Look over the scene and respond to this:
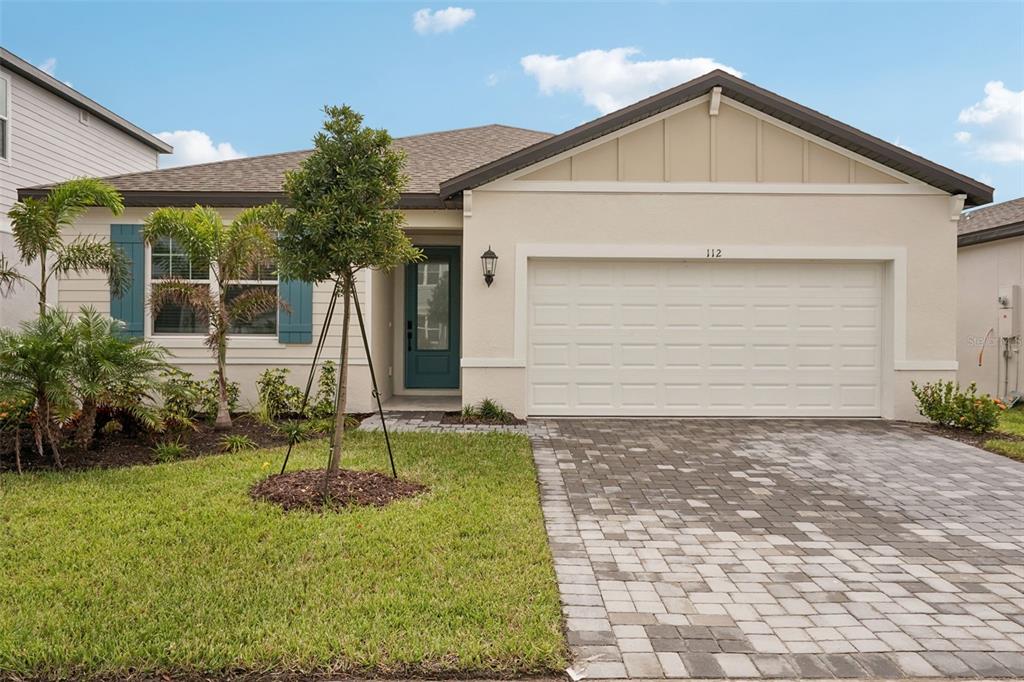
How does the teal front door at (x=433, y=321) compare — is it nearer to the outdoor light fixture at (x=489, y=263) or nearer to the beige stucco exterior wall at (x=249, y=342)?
the beige stucco exterior wall at (x=249, y=342)

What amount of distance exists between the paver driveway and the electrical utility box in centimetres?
615

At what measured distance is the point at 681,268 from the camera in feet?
31.9

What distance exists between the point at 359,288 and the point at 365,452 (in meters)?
3.41

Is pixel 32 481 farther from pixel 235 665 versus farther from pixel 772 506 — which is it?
pixel 772 506

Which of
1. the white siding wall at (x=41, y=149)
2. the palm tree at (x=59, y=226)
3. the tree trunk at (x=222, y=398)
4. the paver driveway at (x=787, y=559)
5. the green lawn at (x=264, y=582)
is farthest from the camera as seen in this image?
the white siding wall at (x=41, y=149)

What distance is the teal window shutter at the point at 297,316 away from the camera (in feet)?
32.2

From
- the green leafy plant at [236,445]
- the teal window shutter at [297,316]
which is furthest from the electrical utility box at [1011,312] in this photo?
the green leafy plant at [236,445]

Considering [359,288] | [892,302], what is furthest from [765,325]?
[359,288]

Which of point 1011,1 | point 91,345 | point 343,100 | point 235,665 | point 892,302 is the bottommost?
point 235,665

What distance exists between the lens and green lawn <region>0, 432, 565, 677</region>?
9.60 feet

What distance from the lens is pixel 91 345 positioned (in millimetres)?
6426

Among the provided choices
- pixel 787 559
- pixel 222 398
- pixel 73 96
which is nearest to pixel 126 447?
pixel 222 398

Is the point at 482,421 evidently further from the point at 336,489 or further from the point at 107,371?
the point at 107,371

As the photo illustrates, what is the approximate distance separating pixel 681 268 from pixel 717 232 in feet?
2.31
